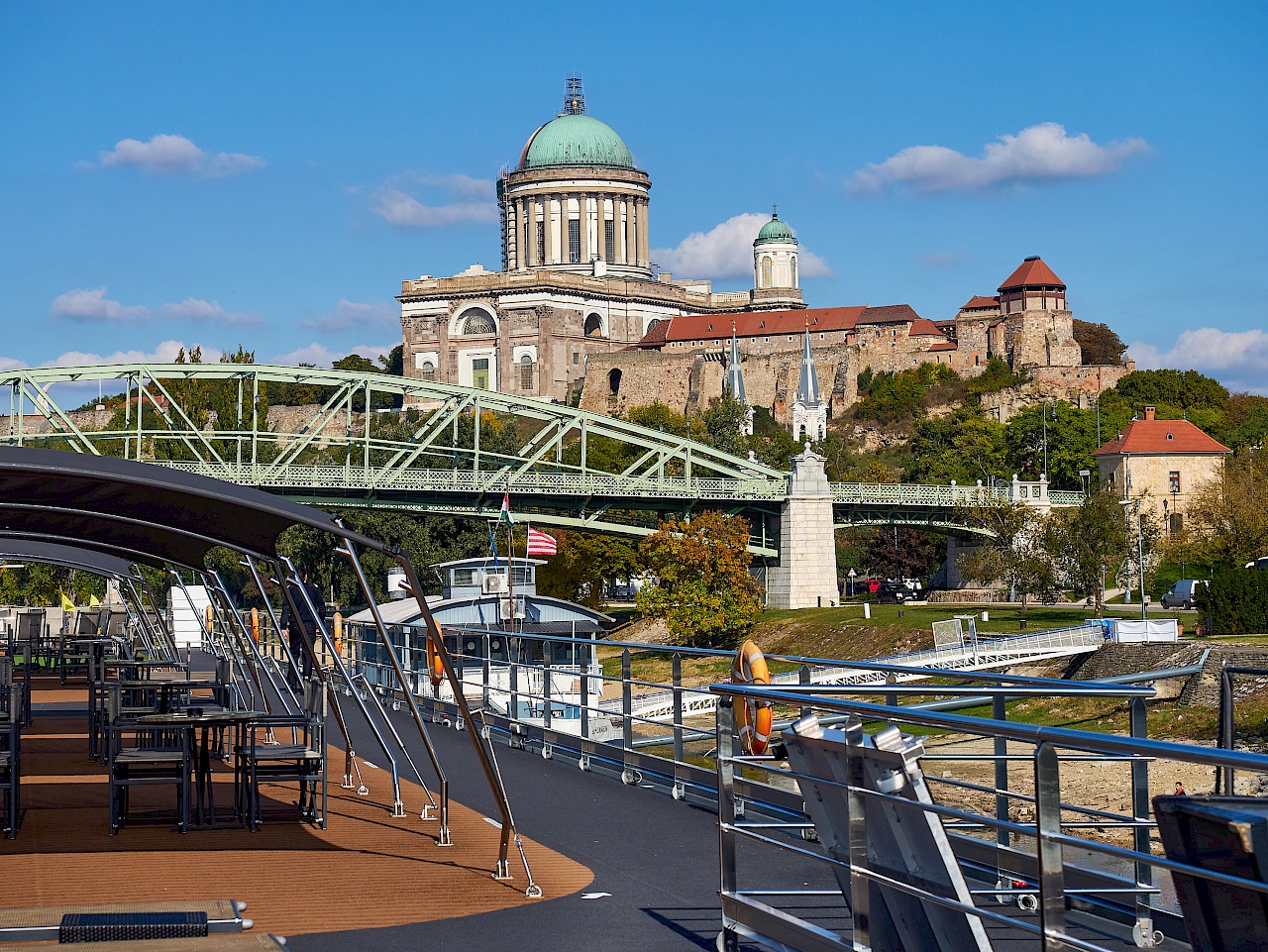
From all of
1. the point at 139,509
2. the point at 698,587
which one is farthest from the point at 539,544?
the point at 139,509

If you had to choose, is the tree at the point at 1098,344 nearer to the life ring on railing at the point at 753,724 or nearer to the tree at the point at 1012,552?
the tree at the point at 1012,552

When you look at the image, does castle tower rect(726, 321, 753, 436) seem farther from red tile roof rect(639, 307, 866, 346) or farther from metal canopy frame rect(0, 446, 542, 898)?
metal canopy frame rect(0, 446, 542, 898)

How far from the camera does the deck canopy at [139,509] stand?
7586mm

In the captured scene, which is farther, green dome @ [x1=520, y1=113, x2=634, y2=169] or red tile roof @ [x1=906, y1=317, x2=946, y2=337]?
green dome @ [x1=520, y1=113, x2=634, y2=169]

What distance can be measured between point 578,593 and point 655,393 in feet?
216

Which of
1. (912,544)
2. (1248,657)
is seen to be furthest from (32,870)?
(912,544)

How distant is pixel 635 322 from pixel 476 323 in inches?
604

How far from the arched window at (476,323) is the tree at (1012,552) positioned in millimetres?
80198

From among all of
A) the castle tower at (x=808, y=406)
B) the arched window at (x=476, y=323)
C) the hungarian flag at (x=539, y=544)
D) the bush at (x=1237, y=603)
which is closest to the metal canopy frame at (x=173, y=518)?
the hungarian flag at (x=539, y=544)

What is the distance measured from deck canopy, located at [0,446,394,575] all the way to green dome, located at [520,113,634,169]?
484ft

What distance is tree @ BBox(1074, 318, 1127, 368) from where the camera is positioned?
141 metres

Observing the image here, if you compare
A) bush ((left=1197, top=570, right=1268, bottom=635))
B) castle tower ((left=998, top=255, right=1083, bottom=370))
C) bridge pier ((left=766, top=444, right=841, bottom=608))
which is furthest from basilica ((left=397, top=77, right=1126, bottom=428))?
bush ((left=1197, top=570, right=1268, bottom=635))

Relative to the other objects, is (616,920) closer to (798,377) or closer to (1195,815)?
(1195,815)

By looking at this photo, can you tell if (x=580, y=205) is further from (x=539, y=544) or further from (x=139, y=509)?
(x=139, y=509)
